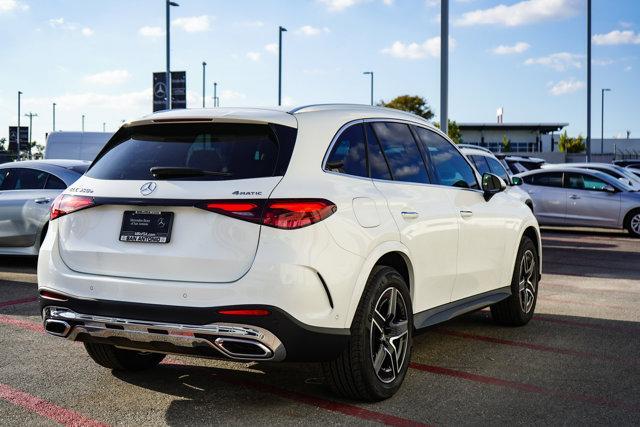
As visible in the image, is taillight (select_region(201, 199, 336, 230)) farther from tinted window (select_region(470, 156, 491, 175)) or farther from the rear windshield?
tinted window (select_region(470, 156, 491, 175))

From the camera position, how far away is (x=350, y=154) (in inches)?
204

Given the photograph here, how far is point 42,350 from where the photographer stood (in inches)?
255

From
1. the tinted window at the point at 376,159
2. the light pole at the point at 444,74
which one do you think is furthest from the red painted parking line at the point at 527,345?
the light pole at the point at 444,74

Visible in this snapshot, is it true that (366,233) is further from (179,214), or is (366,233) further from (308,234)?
(179,214)

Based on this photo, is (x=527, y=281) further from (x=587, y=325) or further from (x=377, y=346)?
(x=377, y=346)

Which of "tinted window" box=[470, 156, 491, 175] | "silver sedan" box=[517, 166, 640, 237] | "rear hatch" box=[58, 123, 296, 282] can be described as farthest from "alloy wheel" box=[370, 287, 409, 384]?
"silver sedan" box=[517, 166, 640, 237]

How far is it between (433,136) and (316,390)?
2.20 meters

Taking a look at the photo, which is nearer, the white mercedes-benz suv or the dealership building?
the white mercedes-benz suv

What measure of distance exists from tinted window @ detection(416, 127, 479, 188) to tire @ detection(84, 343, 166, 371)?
241 centimetres

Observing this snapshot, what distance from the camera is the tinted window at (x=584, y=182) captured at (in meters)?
19.4

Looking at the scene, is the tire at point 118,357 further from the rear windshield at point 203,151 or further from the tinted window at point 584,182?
the tinted window at point 584,182

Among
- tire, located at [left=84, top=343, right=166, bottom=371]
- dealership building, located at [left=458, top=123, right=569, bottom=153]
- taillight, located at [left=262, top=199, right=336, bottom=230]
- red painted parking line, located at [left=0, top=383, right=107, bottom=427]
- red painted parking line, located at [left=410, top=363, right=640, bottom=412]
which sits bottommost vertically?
red painted parking line, located at [left=0, top=383, right=107, bottom=427]

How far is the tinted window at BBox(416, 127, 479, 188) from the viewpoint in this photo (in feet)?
20.6

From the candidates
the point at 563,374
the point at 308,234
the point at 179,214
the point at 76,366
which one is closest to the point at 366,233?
the point at 308,234
